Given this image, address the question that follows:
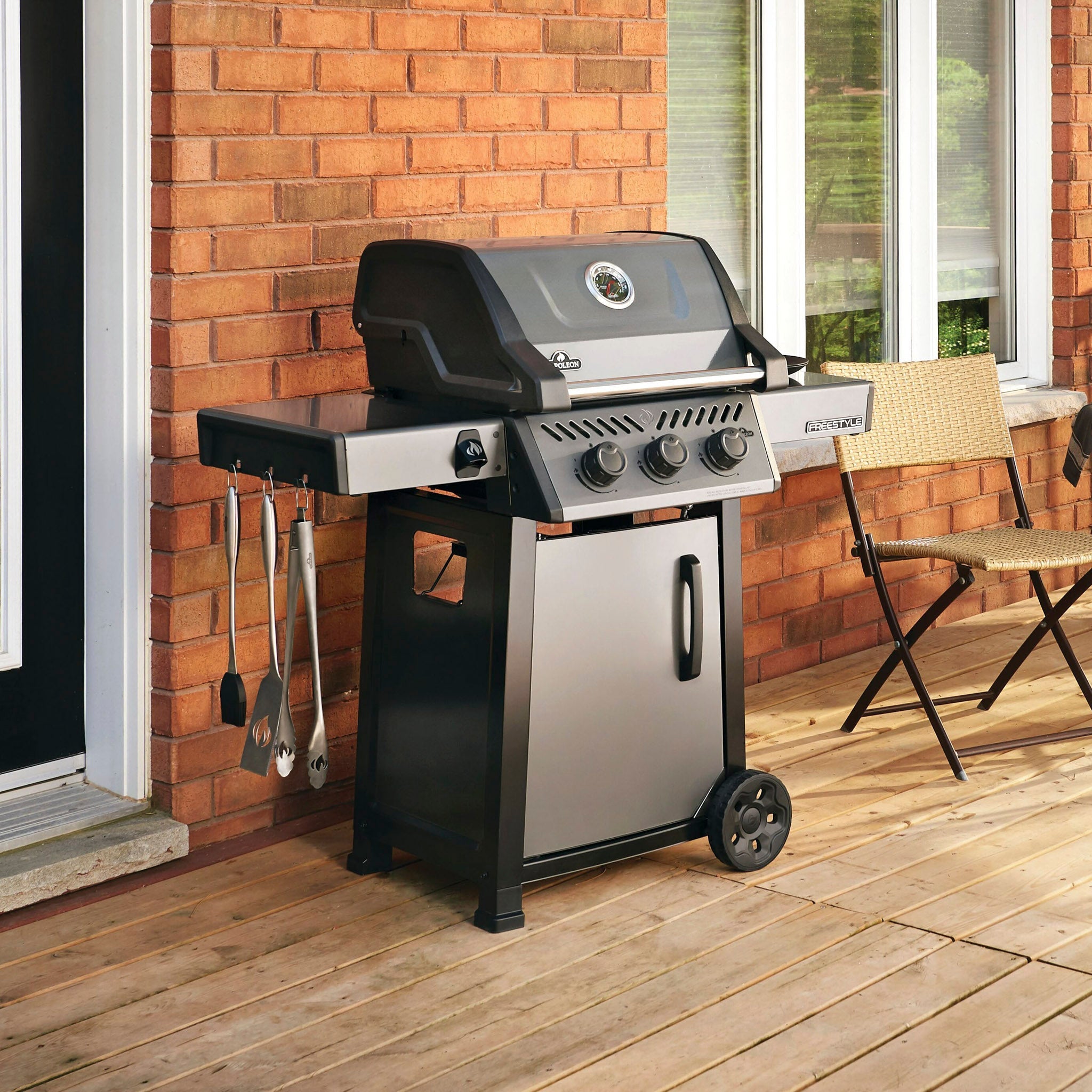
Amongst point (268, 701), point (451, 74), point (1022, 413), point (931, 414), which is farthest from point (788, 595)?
point (268, 701)

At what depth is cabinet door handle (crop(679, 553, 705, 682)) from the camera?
3098mm

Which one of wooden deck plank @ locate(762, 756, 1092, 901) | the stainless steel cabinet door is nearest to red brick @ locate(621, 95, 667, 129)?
the stainless steel cabinet door

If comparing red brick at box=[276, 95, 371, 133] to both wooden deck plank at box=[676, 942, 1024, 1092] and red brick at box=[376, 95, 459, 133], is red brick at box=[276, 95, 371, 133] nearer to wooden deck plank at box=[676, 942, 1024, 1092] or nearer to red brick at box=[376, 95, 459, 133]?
red brick at box=[376, 95, 459, 133]

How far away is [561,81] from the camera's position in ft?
12.3

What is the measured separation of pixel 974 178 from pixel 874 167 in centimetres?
56

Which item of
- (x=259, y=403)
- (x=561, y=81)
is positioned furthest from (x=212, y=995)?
(x=561, y=81)

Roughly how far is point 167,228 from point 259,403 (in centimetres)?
38

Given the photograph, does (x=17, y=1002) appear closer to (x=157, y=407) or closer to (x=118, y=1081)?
(x=118, y=1081)

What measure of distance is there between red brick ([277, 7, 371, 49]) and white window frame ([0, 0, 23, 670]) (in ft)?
1.68

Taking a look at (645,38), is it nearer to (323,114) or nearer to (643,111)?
(643,111)

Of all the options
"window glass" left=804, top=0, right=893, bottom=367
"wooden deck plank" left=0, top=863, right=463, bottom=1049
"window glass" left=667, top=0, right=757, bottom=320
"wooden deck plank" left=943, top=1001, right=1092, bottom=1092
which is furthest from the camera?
"window glass" left=804, top=0, right=893, bottom=367

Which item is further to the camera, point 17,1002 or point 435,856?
point 435,856

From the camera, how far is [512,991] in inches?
107

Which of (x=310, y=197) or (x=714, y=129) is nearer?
(x=310, y=197)
